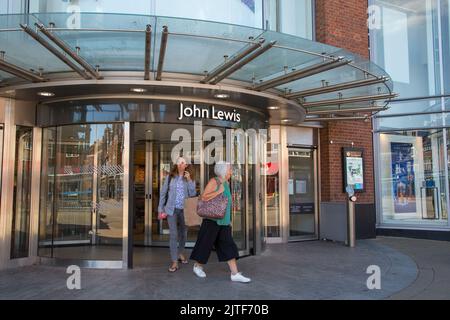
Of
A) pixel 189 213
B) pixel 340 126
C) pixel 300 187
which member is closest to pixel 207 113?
pixel 189 213

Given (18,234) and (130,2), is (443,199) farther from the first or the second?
(18,234)

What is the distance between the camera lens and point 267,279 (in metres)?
6.32

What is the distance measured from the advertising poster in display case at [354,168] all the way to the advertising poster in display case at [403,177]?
1.12m

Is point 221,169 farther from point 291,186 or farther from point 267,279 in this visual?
point 291,186

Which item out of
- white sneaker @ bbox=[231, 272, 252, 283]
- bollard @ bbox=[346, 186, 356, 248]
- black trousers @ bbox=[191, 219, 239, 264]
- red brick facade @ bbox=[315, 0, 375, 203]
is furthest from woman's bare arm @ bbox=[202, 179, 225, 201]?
red brick facade @ bbox=[315, 0, 375, 203]

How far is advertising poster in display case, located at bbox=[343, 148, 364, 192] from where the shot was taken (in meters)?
10.8

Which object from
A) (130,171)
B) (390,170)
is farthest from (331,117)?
(130,171)

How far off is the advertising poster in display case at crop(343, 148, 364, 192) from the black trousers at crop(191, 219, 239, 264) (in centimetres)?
540

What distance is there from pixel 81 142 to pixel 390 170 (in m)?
7.80

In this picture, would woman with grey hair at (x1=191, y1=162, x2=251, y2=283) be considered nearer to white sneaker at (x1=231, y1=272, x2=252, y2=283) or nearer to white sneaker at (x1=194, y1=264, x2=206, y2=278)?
white sneaker at (x1=231, y1=272, x2=252, y2=283)

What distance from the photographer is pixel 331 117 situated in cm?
1004

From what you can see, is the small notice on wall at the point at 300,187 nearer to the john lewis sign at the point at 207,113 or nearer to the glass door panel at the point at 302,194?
the glass door panel at the point at 302,194

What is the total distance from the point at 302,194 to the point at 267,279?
4.67 meters

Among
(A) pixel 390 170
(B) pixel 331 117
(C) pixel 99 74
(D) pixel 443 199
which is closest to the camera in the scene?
(C) pixel 99 74
